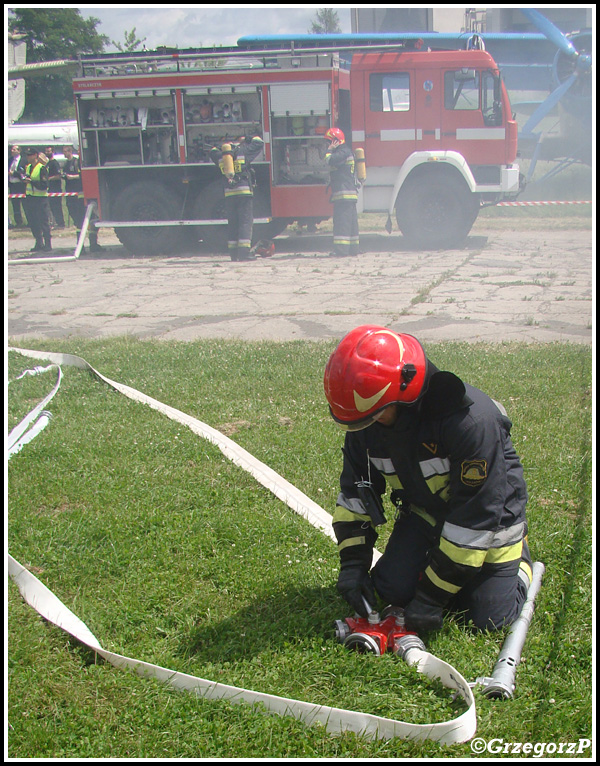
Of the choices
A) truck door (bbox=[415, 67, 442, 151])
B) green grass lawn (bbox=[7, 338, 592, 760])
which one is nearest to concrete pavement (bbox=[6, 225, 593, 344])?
truck door (bbox=[415, 67, 442, 151])

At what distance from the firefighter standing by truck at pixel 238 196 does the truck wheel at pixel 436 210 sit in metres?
2.71

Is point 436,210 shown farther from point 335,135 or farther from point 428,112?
point 335,135

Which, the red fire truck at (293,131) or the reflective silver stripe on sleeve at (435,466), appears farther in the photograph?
the red fire truck at (293,131)

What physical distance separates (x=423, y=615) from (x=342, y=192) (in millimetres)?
10842

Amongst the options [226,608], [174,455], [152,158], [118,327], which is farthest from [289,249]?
[226,608]

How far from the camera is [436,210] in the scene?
43.9ft

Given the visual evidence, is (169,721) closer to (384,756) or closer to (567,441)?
(384,756)

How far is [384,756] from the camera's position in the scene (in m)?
2.16

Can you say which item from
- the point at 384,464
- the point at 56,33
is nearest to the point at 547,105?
the point at 56,33

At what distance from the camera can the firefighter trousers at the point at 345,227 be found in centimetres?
1272

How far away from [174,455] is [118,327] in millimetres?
4543

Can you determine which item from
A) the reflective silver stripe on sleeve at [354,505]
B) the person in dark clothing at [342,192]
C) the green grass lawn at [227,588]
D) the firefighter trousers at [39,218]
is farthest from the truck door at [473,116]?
the reflective silver stripe on sleeve at [354,505]

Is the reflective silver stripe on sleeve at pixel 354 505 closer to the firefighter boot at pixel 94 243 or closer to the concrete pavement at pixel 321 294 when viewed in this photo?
the concrete pavement at pixel 321 294

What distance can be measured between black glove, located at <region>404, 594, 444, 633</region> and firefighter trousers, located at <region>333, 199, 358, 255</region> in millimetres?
10666
